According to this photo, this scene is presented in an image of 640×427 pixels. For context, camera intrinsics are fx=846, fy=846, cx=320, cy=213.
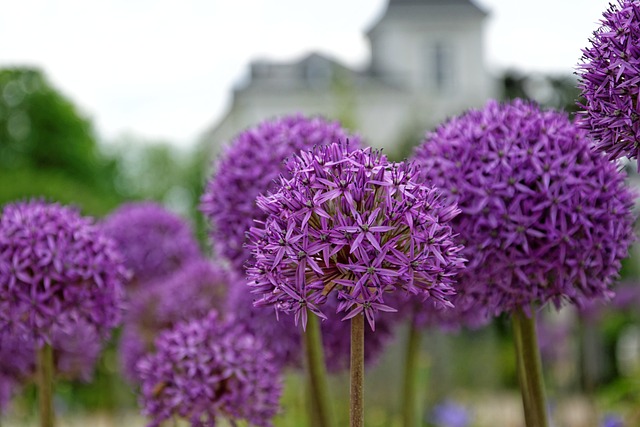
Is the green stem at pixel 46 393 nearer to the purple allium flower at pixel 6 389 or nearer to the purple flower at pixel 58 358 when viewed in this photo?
the purple flower at pixel 58 358

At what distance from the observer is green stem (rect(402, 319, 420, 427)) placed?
152 inches

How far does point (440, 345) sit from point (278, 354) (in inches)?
424

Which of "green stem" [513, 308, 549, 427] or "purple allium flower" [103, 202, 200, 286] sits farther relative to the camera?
"purple allium flower" [103, 202, 200, 286]

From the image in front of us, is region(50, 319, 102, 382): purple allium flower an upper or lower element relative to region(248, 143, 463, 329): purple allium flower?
lower

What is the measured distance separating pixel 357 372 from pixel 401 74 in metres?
37.8

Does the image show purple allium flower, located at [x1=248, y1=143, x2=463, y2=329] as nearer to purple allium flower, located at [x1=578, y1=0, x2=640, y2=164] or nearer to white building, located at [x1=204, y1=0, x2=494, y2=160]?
purple allium flower, located at [x1=578, y1=0, x2=640, y2=164]

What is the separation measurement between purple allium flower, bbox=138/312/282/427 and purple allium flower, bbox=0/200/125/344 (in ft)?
1.03

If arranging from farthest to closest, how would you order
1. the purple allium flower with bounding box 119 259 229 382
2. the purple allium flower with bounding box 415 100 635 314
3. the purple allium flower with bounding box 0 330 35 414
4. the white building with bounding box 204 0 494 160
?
the white building with bounding box 204 0 494 160, the purple allium flower with bounding box 119 259 229 382, the purple allium flower with bounding box 0 330 35 414, the purple allium flower with bounding box 415 100 635 314

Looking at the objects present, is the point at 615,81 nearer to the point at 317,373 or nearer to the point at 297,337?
the point at 317,373

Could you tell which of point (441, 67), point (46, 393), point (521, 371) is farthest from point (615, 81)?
point (441, 67)

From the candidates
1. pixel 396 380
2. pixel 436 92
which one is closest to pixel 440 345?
pixel 396 380

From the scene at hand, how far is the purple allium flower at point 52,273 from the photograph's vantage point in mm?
3281

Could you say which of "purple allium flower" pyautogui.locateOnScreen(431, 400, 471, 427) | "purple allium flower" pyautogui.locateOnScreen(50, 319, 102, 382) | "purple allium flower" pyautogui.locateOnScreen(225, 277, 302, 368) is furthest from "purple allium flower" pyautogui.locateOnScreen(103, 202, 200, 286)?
"purple allium flower" pyautogui.locateOnScreen(431, 400, 471, 427)

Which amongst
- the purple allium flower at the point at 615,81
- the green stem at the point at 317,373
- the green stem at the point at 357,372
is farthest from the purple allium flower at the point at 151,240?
the purple allium flower at the point at 615,81
